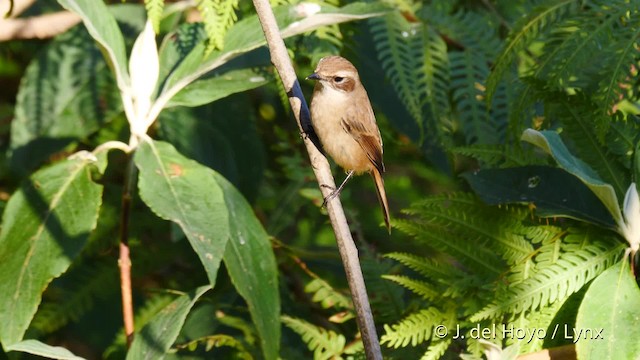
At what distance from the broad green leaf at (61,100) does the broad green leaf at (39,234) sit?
87 centimetres

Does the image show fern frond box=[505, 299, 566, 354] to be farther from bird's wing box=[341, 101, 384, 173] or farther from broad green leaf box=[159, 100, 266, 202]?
broad green leaf box=[159, 100, 266, 202]

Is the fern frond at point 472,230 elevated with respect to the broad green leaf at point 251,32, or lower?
lower

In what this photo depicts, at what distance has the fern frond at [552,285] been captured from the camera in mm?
2424

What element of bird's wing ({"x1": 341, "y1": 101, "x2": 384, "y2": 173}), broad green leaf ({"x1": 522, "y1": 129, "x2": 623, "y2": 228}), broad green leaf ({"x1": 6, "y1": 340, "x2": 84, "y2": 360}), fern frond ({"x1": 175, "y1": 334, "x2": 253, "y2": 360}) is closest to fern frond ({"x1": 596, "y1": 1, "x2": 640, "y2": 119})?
broad green leaf ({"x1": 522, "y1": 129, "x2": 623, "y2": 228})

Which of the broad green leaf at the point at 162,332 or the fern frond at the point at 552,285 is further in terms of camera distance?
the fern frond at the point at 552,285

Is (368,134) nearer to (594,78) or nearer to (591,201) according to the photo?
(594,78)

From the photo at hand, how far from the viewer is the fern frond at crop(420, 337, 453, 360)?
2453mm

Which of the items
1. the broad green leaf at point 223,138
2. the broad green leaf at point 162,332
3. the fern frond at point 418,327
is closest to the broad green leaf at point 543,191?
the fern frond at point 418,327

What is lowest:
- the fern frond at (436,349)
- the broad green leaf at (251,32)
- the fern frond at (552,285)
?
the fern frond at (436,349)

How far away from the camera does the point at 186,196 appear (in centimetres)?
236

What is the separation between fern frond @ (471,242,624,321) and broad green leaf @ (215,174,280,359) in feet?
1.81

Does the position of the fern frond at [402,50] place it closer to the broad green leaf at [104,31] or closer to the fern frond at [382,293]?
the fern frond at [382,293]

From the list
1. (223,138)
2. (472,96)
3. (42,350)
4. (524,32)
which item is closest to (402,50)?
(472,96)

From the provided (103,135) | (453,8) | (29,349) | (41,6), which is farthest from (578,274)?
(41,6)
